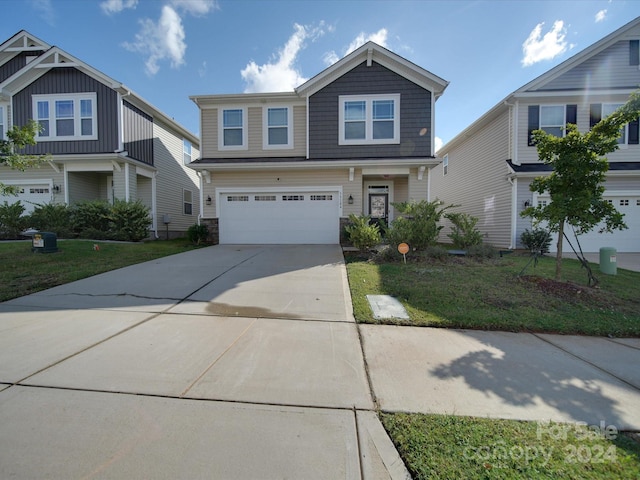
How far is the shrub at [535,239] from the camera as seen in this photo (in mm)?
10133

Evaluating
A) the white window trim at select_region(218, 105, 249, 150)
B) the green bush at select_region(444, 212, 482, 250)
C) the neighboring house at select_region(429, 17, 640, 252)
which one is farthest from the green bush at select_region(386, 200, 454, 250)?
the white window trim at select_region(218, 105, 249, 150)

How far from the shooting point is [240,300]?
466 cm

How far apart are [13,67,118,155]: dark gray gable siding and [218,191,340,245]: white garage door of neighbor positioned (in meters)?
5.72

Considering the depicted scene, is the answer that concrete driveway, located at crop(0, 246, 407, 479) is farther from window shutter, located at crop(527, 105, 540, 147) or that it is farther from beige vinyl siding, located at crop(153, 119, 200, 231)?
window shutter, located at crop(527, 105, 540, 147)

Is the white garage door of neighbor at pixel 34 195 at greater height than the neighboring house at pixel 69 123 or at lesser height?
lesser

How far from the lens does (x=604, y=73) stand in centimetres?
1109

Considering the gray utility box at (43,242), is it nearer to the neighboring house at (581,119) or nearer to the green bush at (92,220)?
the green bush at (92,220)

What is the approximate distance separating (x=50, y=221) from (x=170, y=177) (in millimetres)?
5643

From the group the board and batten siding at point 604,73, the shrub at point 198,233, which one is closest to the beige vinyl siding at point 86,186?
the shrub at point 198,233

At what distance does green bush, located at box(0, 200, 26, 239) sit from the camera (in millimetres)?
10602

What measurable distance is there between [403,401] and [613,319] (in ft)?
13.2

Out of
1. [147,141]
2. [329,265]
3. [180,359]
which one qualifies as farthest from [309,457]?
[147,141]

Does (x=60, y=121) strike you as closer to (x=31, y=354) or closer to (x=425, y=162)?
(x=31, y=354)

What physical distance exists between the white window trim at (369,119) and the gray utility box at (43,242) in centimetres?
998
